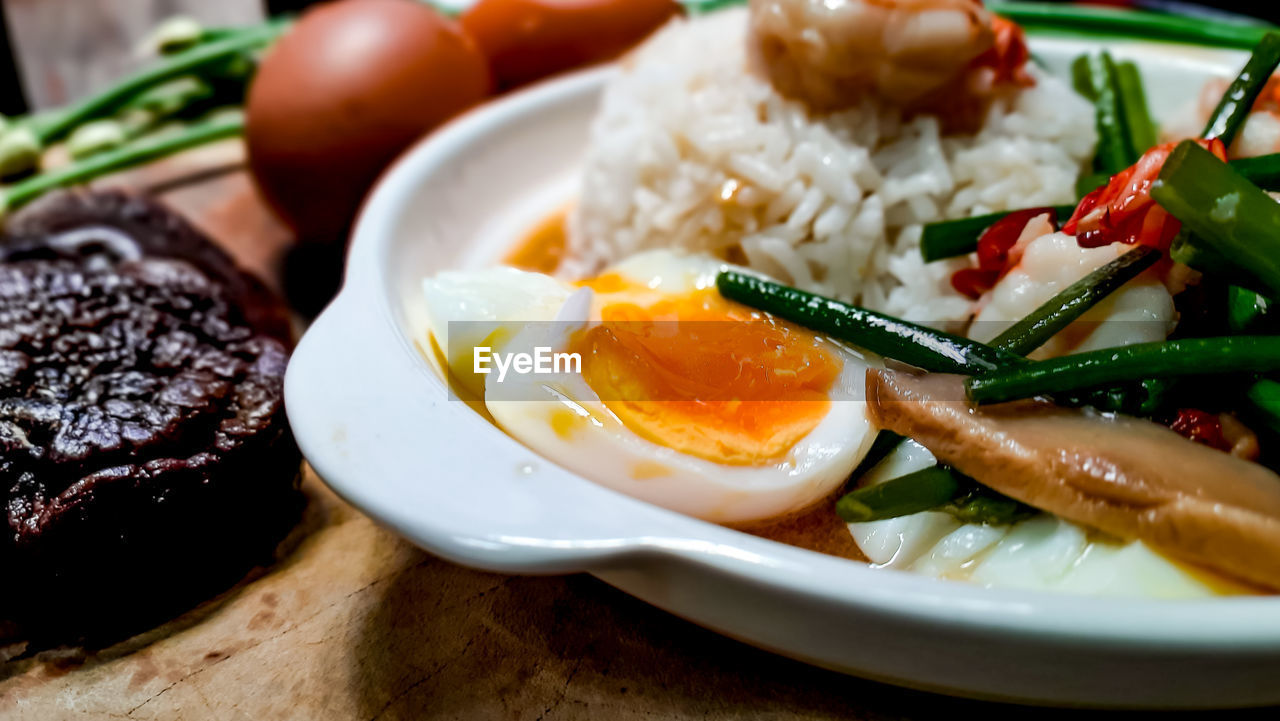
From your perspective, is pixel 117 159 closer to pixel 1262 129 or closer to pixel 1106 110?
pixel 1106 110

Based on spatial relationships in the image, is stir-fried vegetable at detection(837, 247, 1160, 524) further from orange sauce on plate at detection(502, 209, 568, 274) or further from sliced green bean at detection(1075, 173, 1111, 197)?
orange sauce on plate at detection(502, 209, 568, 274)

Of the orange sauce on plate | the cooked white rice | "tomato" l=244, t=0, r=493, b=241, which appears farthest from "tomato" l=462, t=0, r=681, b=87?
the cooked white rice

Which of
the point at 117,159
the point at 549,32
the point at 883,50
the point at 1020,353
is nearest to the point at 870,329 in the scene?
the point at 1020,353

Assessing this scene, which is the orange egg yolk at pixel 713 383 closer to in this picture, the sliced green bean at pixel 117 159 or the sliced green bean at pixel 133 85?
the sliced green bean at pixel 117 159

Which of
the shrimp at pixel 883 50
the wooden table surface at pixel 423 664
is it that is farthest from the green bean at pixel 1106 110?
the wooden table surface at pixel 423 664

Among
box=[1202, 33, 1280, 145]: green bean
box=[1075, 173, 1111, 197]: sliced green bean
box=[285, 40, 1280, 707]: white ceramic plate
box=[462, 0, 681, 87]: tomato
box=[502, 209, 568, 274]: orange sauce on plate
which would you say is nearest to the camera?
box=[285, 40, 1280, 707]: white ceramic plate

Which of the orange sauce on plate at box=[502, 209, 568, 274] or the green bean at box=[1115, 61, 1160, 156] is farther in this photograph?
the orange sauce on plate at box=[502, 209, 568, 274]
